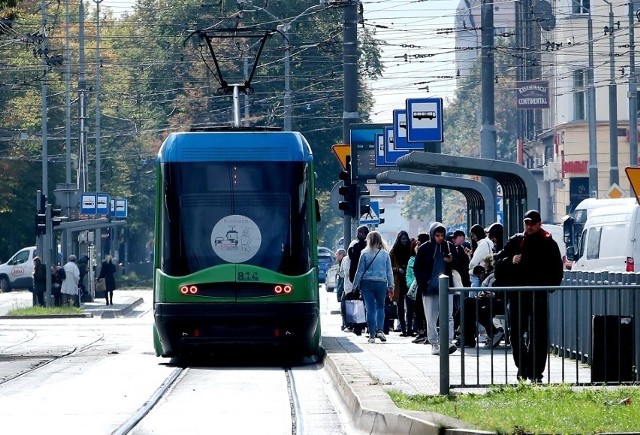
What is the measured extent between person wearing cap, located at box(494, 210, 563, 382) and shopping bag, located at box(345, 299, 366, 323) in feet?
33.8

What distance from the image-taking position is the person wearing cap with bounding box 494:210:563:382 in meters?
→ 14.4

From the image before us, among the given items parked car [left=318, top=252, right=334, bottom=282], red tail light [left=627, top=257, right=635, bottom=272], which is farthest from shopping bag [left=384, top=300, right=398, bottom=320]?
parked car [left=318, top=252, right=334, bottom=282]

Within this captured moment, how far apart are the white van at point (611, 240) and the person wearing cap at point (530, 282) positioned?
14.4m

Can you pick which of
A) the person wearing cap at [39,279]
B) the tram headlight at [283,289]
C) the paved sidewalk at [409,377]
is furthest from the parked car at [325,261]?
the paved sidewalk at [409,377]

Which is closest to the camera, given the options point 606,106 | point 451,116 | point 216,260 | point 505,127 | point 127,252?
point 216,260

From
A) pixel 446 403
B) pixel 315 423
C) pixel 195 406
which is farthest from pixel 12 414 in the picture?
pixel 446 403

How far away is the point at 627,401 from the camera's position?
12.4m

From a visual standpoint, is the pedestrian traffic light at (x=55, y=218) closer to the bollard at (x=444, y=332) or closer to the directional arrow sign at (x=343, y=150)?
the directional arrow sign at (x=343, y=150)

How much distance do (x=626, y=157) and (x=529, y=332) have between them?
6030cm

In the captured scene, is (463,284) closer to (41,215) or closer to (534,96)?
(41,215)

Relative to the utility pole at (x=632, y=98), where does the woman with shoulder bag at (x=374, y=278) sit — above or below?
below

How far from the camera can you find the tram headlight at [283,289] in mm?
20344

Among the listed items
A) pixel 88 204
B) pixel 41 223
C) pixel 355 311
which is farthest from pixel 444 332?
pixel 88 204

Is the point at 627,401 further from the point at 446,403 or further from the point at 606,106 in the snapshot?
the point at 606,106
